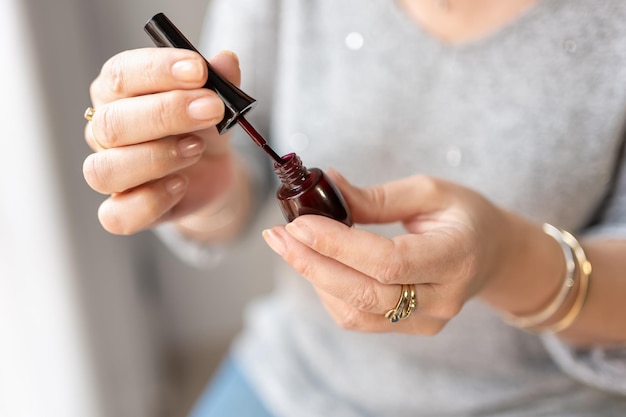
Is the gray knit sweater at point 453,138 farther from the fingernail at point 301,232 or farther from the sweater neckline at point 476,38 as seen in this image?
the fingernail at point 301,232

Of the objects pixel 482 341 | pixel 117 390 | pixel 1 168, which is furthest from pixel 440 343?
pixel 117 390

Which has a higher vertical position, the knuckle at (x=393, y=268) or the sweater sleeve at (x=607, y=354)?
the knuckle at (x=393, y=268)

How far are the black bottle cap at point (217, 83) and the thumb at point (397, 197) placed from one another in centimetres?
9

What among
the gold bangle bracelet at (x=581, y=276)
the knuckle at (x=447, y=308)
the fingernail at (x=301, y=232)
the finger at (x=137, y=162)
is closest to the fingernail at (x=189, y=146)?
the finger at (x=137, y=162)

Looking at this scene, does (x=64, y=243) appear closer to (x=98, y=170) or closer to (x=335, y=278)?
(x=98, y=170)

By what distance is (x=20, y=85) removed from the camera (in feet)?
2.73

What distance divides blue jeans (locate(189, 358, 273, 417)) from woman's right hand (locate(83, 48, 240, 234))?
1.20 ft

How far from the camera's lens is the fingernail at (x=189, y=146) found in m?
0.45

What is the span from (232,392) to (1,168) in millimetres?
461

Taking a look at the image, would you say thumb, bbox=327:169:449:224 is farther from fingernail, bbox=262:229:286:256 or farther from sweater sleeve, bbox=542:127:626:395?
sweater sleeve, bbox=542:127:626:395

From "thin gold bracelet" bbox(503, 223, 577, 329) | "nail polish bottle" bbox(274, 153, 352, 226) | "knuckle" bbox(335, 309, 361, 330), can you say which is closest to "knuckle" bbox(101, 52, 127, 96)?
"nail polish bottle" bbox(274, 153, 352, 226)

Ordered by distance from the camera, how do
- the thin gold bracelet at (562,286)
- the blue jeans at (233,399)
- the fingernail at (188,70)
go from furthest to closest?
the blue jeans at (233,399) → the thin gold bracelet at (562,286) → the fingernail at (188,70)

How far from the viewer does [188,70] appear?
402 millimetres

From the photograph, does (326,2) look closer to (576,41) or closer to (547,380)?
(576,41)
